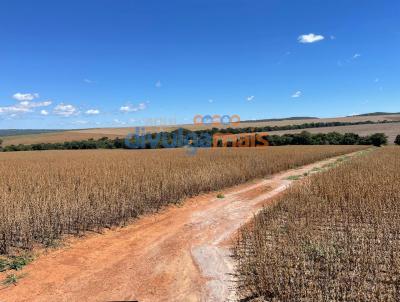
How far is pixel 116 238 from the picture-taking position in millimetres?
7590

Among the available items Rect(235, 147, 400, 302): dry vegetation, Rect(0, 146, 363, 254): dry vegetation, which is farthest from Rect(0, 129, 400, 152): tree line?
Rect(235, 147, 400, 302): dry vegetation

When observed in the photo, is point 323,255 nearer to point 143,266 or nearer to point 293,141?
point 143,266

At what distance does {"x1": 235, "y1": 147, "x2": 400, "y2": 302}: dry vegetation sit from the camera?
4309 millimetres

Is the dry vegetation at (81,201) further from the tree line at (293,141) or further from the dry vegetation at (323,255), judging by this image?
the tree line at (293,141)

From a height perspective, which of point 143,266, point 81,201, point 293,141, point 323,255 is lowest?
point 143,266

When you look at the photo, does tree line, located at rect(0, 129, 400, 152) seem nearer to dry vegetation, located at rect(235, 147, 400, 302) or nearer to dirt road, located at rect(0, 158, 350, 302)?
dirt road, located at rect(0, 158, 350, 302)

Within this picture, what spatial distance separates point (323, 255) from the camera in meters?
5.40

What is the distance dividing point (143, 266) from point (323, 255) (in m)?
3.52

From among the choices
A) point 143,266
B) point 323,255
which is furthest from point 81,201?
point 323,255

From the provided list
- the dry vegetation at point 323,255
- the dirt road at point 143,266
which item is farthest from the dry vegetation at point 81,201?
the dry vegetation at point 323,255

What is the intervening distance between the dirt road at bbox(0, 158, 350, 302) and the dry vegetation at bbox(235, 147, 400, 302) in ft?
1.89

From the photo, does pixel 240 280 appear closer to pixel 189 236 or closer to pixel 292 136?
pixel 189 236

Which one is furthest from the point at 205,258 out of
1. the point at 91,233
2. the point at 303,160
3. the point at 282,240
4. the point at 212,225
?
the point at 303,160

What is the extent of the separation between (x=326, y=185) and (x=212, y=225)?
5.30 meters
